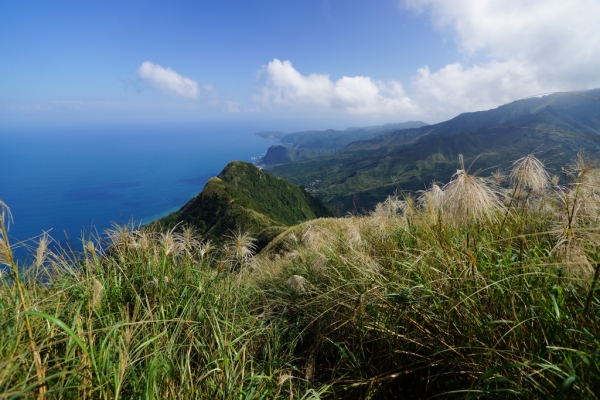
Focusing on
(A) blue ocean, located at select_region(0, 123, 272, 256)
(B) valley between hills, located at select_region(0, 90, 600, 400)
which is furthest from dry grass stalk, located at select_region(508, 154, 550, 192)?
(A) blue ocean, located at select_region(0, 123, 272, 256)

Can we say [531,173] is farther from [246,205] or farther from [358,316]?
[246,205]

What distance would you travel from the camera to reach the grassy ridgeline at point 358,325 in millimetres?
1408

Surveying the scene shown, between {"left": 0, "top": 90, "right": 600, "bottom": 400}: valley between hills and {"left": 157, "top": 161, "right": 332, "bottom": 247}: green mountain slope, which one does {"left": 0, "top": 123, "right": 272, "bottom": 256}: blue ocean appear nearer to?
{"left": 157, "top": 161, "right": 332, "bottom": 247}: green mountain slope

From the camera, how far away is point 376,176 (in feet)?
535

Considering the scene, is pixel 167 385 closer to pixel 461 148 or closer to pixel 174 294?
pixel 174 294

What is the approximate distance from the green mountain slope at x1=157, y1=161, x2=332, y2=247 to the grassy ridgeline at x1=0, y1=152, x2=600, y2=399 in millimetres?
32587

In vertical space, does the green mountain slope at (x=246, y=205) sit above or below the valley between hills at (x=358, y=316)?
below

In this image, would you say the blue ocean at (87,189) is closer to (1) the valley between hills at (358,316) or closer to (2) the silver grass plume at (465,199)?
(1) the valley between hills at (358,316)

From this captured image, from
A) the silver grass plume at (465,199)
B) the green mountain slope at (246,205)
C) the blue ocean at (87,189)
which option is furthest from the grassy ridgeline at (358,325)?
the blue ocean at (87,189)

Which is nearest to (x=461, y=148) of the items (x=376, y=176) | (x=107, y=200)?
(x=376, y=176)

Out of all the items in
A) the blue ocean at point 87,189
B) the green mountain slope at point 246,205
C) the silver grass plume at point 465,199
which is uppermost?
the silver grass plume at point 465,199

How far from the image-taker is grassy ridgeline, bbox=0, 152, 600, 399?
4.62 feet

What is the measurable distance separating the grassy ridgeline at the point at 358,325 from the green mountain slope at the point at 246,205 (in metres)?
32.6

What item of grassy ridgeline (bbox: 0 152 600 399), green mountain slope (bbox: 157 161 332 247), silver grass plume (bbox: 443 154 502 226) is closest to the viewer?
grassy ridgeline (bbox: 0 152 600 399)
